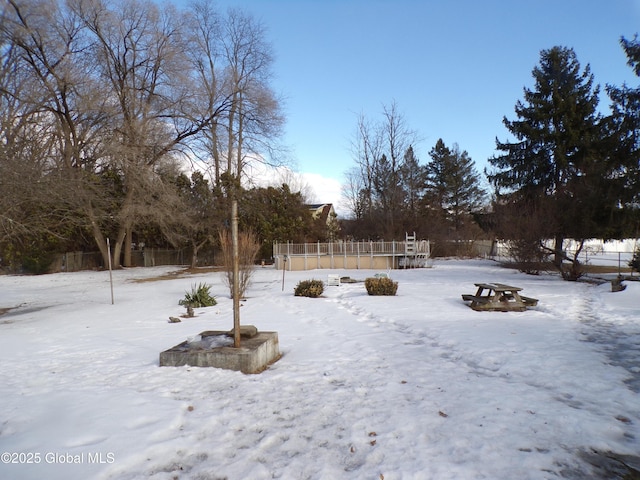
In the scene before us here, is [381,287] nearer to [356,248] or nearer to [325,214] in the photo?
[356,248]

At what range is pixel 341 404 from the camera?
4262mm

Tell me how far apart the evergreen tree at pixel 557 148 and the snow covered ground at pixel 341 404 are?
11.4m

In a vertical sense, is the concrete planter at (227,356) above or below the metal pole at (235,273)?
below

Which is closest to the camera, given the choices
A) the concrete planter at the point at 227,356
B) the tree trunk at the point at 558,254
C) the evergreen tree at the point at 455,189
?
the concrete planter at the point at 227,356

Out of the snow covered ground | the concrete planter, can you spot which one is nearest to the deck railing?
the snow covered ground

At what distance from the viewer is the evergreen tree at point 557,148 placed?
61.9ft

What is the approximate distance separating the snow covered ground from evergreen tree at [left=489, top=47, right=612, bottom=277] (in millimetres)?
11402

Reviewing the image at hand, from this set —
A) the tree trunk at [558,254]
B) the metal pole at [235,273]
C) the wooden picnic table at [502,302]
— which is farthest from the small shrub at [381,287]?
the tree trunk at [558,254]

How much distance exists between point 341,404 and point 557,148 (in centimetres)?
2529

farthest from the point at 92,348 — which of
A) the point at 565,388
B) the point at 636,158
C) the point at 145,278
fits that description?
the point at 636,158

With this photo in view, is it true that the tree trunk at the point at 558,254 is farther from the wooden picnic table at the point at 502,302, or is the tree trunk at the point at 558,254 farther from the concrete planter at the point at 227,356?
the concrete planter at the point at 227,356

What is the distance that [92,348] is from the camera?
23.2ft

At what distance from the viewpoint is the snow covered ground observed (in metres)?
3.06

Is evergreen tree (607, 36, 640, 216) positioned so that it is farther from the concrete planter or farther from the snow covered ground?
the concrete planter
